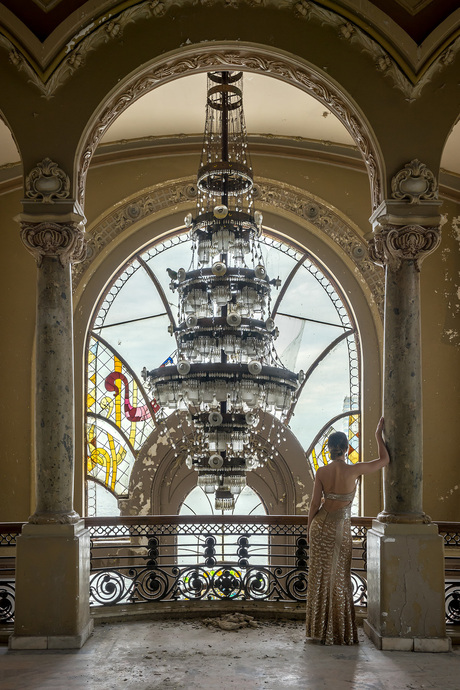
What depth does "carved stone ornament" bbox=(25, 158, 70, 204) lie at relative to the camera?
5.45 metres

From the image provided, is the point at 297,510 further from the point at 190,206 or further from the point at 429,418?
the point at 190,206

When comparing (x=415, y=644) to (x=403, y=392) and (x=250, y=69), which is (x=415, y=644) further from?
(x=250, y=69)

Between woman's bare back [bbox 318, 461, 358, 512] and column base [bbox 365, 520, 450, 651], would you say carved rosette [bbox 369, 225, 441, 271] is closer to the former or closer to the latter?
woman's bare back [bbox 318, 461, 358, 512]

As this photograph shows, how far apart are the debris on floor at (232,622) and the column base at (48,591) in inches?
44.5

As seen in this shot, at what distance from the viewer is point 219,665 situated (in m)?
4.67

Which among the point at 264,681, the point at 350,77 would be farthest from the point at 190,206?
the point at 264,681

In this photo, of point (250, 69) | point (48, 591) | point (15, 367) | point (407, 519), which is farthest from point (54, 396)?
point (15, 367)

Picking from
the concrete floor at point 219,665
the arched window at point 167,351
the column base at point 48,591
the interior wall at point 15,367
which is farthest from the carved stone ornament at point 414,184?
the interior wall at point 15,367

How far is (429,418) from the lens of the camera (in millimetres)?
8789

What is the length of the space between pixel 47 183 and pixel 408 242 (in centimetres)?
285

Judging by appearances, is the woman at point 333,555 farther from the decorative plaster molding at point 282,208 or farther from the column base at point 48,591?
the decorative plaster molding at point 282,208

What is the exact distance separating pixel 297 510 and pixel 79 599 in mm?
4477

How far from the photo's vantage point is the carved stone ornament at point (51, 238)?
5.41m

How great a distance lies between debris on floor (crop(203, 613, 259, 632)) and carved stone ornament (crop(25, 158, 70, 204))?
3.62 m
